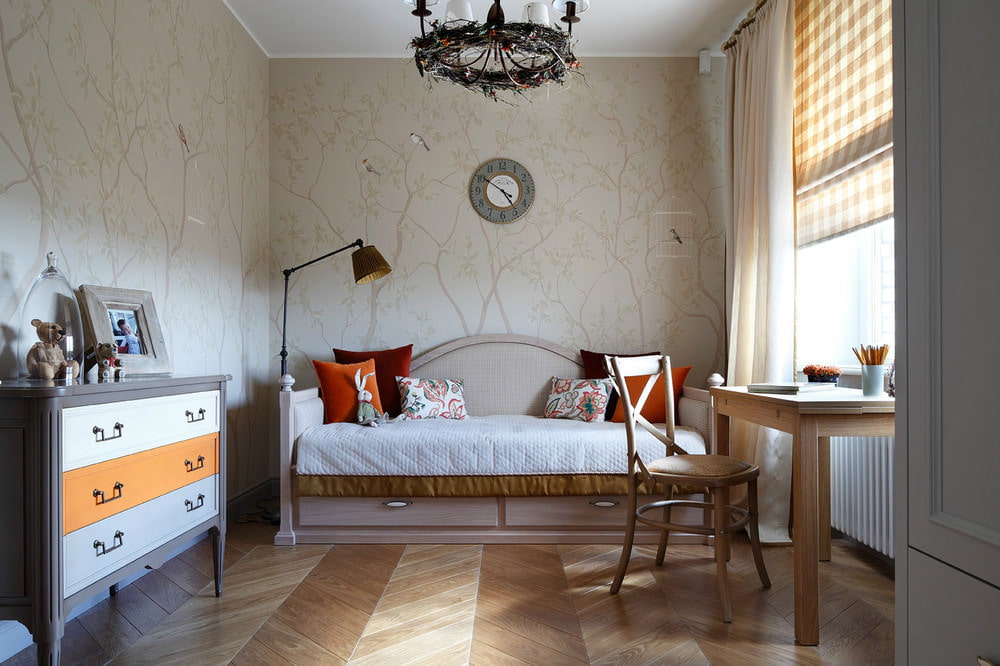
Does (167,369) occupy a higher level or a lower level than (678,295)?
lower

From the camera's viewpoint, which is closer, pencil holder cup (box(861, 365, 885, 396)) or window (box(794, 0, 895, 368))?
pencil holder cup (box(861, 365, 885, 396))

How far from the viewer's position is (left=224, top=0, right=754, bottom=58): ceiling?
336cm

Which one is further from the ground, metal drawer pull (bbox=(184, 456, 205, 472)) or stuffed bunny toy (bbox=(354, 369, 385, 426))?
stuffed bunny toy (bbox=(354, 369, 385, 426))

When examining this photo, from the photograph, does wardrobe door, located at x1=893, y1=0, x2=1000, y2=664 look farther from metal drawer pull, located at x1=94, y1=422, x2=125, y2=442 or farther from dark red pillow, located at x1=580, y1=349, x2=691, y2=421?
dark red pillow, located at x1=580, y1=349, x2=691, y2=421

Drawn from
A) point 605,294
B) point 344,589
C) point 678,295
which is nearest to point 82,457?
point 344,589

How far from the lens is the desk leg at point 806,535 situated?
6.31ft

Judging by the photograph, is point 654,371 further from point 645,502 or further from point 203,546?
point 203,546

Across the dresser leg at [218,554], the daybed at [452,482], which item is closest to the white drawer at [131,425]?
the dresser leg at [218,554]

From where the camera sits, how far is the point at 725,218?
3812 mm

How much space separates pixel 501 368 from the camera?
149 inches

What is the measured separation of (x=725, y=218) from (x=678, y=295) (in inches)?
20.2

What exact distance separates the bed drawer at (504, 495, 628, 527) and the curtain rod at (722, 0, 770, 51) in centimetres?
247

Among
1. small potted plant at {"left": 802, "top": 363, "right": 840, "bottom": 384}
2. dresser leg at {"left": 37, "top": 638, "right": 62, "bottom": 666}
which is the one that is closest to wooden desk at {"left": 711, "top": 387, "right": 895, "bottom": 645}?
small potted plant at {"left": 802, "top": 363, "right": 840, "bottom": 384}

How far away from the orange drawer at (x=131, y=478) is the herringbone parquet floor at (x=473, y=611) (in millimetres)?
445
